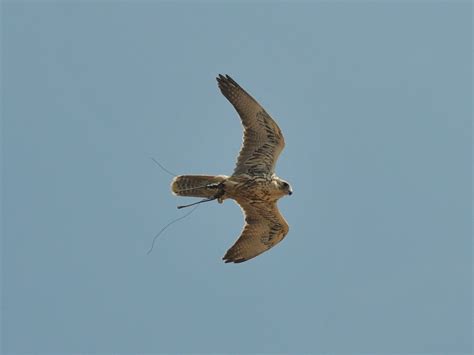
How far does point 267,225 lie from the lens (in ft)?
65.4

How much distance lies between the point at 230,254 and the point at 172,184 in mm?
1899

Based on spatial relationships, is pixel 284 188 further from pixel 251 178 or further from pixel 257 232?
pixel 257 232

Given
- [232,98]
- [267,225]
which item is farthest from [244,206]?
[232,98]

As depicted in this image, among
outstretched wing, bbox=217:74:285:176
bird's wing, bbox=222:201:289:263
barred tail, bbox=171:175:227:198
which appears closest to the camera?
barred tail, bbox=171:175:227:198

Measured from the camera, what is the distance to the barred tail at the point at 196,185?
19031 mm

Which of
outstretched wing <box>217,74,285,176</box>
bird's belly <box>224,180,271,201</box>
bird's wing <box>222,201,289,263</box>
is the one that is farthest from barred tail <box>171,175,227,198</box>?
bird's wing <box>222,201,289,263</box>

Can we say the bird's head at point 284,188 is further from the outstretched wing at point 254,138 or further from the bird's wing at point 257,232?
the bird's wing at point 257,232

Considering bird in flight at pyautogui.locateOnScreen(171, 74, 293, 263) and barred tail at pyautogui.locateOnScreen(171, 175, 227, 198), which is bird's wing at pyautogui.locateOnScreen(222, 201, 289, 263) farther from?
barred tail at pyautogui.locateOnScreen(171, 175, 227, 198)

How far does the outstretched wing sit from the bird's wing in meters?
0.77

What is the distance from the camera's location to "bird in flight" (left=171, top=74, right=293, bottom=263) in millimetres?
19109

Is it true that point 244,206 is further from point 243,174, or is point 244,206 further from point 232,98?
point 232,98

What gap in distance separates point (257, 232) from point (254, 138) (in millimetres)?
1886

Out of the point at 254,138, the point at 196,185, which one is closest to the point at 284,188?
the point at 254,138

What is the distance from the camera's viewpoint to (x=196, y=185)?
19.1 metres
